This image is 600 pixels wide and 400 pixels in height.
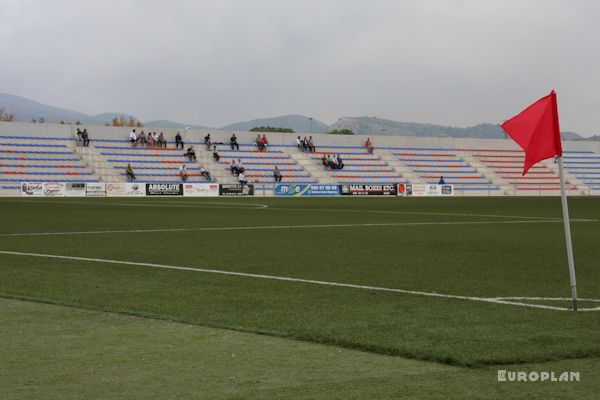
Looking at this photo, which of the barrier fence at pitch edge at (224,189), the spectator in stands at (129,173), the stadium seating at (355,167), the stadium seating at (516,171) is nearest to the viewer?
the barrier fence at pitch edge at (224,189)

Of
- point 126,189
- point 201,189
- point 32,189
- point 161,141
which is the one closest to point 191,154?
point 161,141

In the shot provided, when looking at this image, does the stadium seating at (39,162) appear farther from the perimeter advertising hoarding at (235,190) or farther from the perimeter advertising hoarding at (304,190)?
the perimeter advertising hoarding at (304,190)

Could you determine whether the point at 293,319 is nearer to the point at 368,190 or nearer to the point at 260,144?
the point at 368,190

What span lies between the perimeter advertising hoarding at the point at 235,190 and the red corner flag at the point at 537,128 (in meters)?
53.4

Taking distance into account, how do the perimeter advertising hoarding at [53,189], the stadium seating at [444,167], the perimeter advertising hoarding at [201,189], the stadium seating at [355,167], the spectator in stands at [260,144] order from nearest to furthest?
the perimeter advertising hoarding at [53,189]
the perimeter advertising hoarding at [201,189]
the stadium seating at [355,167]
the spectator in stands at [260,144]
the stadium seating at [444,167]

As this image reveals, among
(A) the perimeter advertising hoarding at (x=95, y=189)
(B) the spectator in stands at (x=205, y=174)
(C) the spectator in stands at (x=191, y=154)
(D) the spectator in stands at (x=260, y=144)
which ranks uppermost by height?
(D) the spectator in stands at (x=260, y=144)

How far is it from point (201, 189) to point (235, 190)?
2.62m

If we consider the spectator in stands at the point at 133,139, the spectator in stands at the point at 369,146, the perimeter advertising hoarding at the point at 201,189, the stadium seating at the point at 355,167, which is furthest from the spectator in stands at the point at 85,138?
the spectator in stands at the point at 369,146

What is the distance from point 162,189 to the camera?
200ft

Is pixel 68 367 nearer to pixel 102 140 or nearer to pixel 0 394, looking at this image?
pixel 0 394

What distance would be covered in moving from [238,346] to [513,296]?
4509 mm

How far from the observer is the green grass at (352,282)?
7.98 metres

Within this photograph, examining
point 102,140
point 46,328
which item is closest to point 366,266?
point 46,328

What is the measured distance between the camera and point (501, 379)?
6332 millimetres
